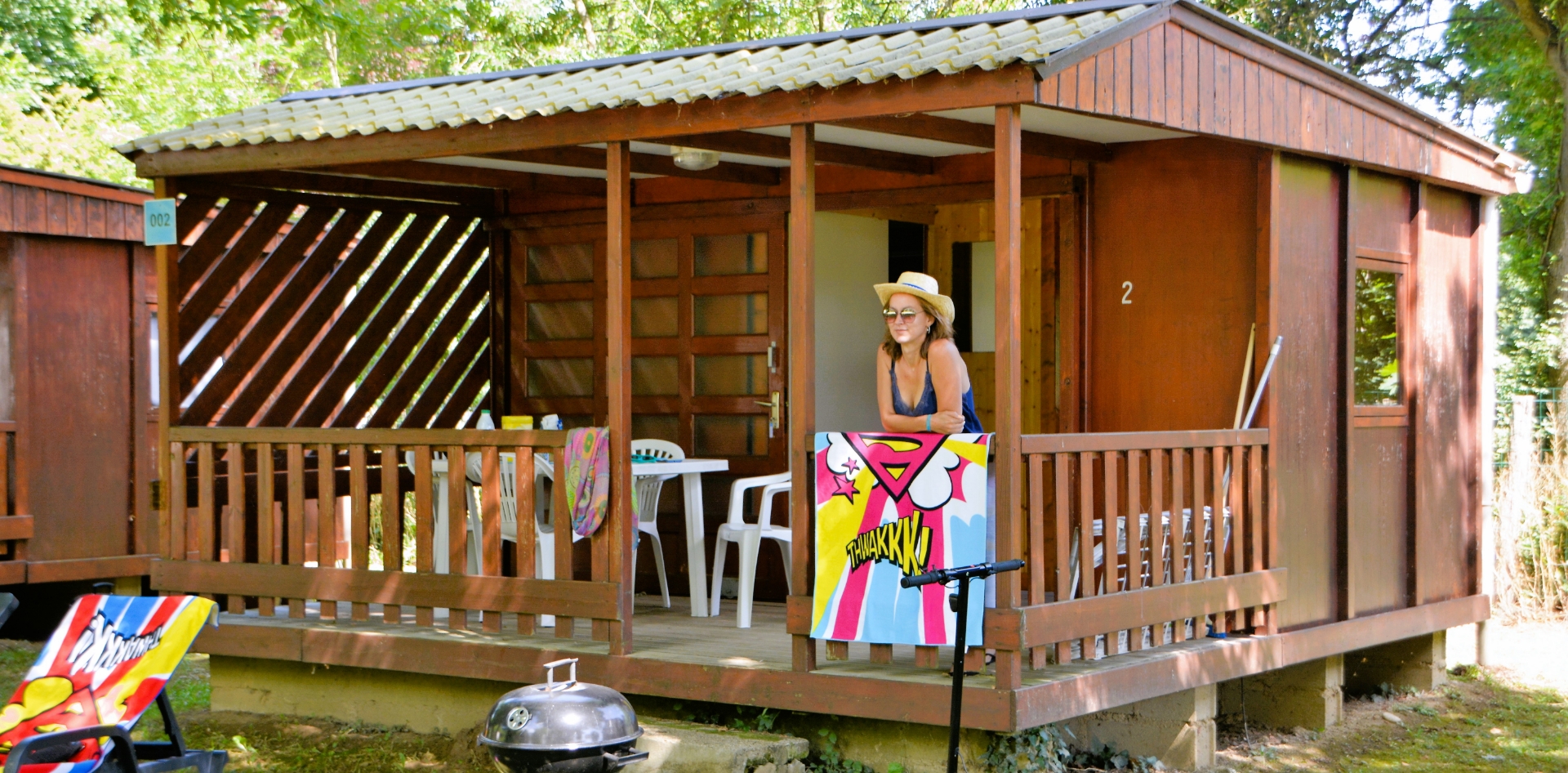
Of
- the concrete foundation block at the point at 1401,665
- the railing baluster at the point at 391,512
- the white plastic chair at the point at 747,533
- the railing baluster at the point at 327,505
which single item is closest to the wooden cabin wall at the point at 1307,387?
the concrete foundation block at the point at 1401,665

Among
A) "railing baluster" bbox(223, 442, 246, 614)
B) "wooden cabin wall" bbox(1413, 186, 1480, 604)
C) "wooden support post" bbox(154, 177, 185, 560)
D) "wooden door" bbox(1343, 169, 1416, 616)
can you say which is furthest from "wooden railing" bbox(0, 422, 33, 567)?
"wooden cabin wall" bbox(1413, 186, 1480, 604)

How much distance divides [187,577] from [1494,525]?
8.94 metres

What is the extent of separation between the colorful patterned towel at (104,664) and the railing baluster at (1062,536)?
10.4 ft

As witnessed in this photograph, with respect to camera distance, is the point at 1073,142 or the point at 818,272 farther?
the point at 818,272

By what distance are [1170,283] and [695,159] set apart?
2.40 m

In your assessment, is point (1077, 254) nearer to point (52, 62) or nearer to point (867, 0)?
point (867, 0)

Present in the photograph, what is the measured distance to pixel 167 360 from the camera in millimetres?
7504

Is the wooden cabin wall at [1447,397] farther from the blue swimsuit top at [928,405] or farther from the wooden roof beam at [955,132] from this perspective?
the blue swimsuit top at [928,405]

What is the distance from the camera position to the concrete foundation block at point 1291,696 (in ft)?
26.2

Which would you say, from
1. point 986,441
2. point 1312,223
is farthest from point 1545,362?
point 986,441

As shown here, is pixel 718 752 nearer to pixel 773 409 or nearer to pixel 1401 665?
pixel 773 409

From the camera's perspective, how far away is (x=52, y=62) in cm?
1817

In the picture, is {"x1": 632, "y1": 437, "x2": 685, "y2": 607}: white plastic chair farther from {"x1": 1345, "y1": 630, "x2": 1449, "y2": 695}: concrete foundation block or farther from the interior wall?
{"x1": 1345, "y1": 630, "x2": 1449, "y2": 695}: concrete foundation block

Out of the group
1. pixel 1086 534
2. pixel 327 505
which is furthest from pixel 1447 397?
pixel 327 505
